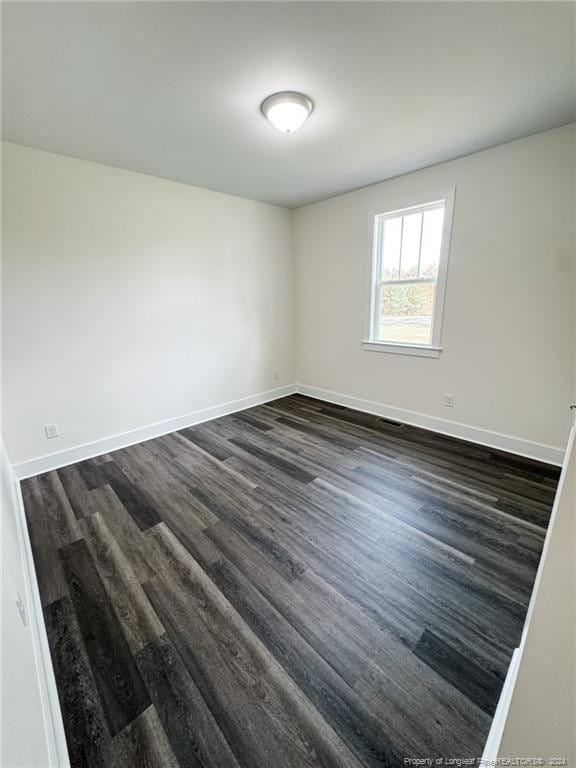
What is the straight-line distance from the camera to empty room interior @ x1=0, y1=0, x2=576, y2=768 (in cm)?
112

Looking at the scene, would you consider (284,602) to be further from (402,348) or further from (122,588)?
(402,348)

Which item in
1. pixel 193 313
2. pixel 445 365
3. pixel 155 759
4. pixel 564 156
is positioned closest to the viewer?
pixel 155 759

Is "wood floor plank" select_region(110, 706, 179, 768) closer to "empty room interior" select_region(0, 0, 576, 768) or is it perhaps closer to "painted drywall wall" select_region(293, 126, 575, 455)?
"empty room interior" select_region(0, 0, 576, 768)

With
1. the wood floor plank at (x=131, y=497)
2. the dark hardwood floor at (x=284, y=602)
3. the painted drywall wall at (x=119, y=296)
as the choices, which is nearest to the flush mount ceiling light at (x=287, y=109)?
the painted drywall wall at (x=119, y=296)

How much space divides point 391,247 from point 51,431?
12.8 feet

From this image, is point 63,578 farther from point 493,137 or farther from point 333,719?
point 493,137

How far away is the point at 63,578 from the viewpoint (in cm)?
169

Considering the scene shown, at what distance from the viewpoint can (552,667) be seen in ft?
2.46

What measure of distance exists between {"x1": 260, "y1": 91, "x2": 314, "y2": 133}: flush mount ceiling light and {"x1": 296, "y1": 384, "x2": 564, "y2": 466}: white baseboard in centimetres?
291

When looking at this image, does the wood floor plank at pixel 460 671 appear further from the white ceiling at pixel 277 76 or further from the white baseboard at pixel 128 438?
the white baseboard at pixel 128 438

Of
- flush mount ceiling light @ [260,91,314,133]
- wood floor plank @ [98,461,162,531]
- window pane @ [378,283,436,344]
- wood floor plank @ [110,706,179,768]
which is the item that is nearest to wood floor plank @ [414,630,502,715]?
wood floor plank @ [110,706,179,768]

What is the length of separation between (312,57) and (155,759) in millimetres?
2993

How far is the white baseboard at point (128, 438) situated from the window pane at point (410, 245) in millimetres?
2373

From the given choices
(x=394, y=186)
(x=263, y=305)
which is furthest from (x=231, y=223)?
(x=394, y=186)
